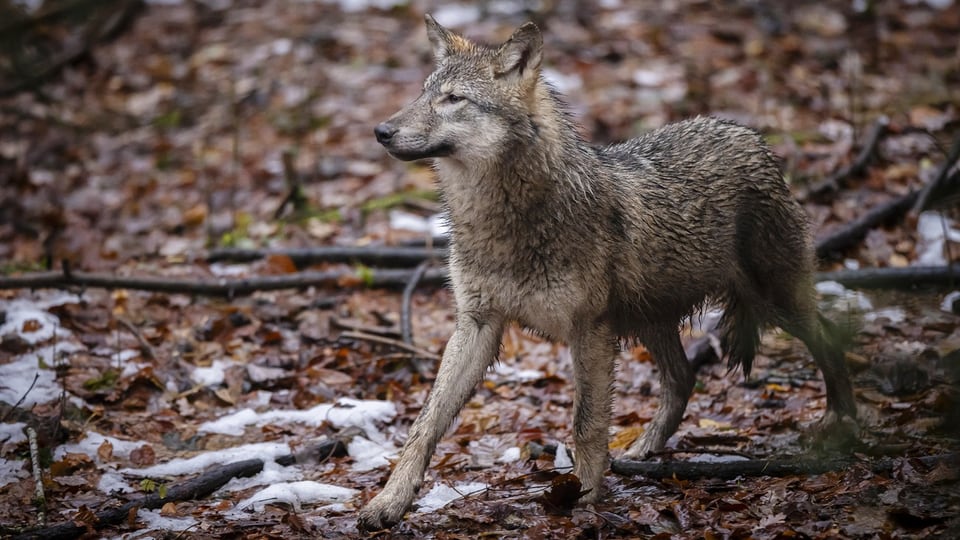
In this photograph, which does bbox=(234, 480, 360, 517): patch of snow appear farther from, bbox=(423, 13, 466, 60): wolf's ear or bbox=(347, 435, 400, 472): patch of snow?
bbox=(423, 13, 466, 60): wolf's ear

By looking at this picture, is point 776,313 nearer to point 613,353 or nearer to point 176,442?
point 613,353

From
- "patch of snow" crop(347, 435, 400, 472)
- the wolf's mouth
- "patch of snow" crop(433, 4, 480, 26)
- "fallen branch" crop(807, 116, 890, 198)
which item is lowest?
"patch of snow" crop(347, 435, 400, 472)

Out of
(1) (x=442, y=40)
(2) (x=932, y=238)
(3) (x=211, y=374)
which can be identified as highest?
(1) (x=442, y=40)

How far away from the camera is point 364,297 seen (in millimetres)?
8945

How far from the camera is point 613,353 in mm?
5801

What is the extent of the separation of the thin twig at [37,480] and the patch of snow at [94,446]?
0.20 meters

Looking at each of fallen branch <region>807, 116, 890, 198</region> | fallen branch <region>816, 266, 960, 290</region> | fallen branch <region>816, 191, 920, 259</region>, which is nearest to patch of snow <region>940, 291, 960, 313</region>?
fallen branch <region>816, 266, 960, 290</region>

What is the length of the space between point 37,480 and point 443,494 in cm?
239

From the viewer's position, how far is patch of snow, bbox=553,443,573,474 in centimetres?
612

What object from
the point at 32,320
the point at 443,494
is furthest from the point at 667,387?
the point at 32,320

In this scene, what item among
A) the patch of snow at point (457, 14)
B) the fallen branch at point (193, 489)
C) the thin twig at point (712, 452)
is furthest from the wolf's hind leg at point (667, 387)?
the patch of snow at point (457, 14)

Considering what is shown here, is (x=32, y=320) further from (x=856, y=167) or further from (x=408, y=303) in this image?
(x=856, y=167)

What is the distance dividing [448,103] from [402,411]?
2.56 m

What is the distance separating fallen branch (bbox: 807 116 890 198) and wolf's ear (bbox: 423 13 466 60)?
5.05 metres
